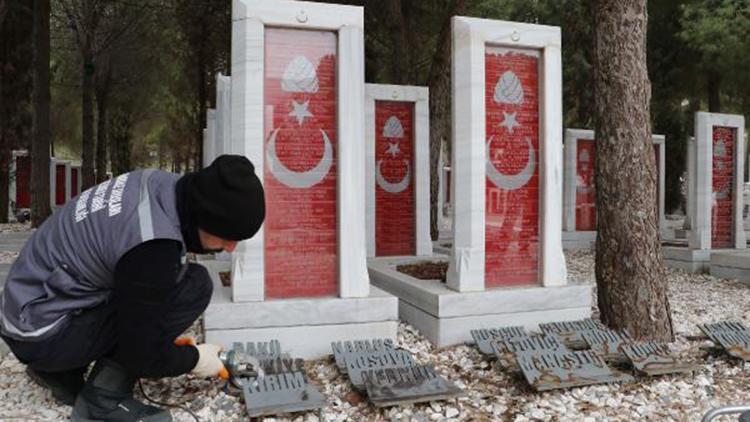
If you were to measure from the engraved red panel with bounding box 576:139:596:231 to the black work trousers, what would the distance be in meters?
11.2

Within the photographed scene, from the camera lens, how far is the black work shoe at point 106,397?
2.94 meters

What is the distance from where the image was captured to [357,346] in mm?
4312

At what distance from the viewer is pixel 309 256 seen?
15.5 feet

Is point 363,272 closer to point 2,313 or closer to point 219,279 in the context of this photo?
point 219,279

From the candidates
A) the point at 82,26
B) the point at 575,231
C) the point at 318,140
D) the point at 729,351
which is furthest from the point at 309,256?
the point at 82,26

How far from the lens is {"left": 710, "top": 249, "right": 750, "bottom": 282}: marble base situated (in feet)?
27.3

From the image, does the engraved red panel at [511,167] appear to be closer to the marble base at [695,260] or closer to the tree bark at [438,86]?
the marble base at [695,260]

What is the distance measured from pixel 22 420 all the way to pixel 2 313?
826mm

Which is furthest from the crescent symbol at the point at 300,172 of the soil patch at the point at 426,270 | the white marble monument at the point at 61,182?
the white marble monument at the point at 61,182

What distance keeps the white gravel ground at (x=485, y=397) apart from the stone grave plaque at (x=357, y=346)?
0.12 metres

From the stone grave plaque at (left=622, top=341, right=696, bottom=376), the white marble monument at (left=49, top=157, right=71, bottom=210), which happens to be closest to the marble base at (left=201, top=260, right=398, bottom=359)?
the stone grave plaque at (left=622, top=341, right=696, bottom=376)

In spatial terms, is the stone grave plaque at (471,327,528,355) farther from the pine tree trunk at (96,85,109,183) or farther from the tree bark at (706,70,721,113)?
the pine tree trunk at (96,85,109,183)

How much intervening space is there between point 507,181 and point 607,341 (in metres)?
1.53

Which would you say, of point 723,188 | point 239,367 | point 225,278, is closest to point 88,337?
point 239,367
